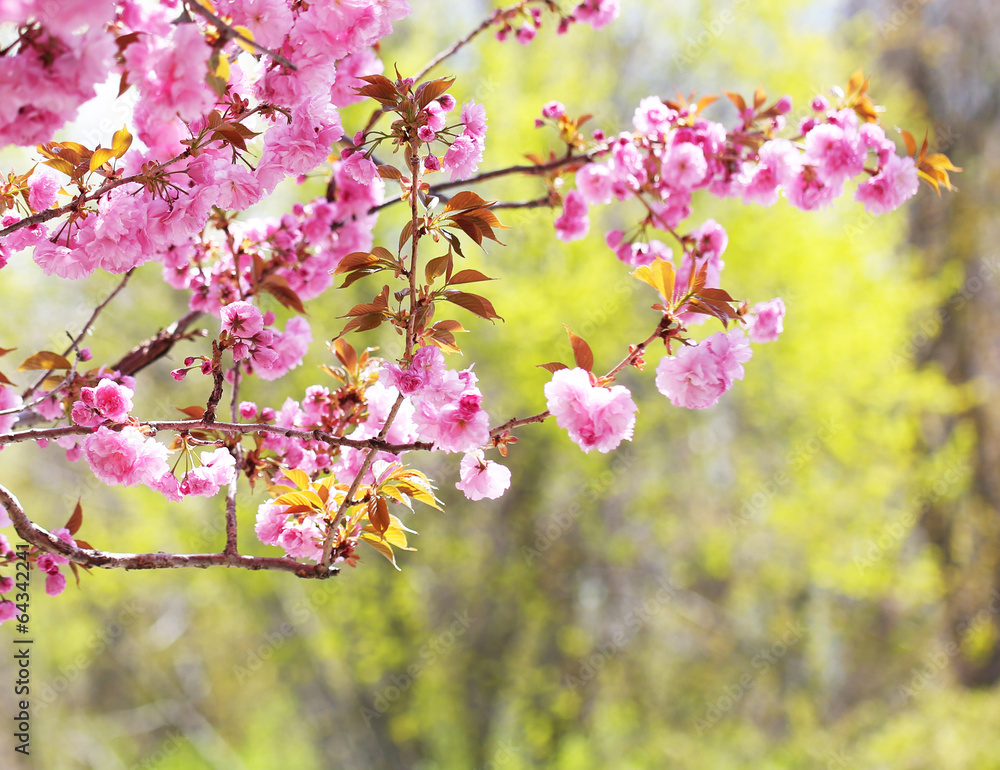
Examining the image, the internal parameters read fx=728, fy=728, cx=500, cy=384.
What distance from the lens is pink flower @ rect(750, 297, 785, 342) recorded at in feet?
4.19

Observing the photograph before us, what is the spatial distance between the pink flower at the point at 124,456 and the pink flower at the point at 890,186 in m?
1.32

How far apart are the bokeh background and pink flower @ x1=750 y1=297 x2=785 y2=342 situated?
10.7ft

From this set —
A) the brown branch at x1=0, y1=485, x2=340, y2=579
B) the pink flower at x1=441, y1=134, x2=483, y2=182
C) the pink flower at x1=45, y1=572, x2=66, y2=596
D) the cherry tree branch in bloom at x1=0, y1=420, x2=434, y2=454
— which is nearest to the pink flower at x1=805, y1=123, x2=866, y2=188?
the pink flower at x1=441, y1=134, x2=483, y2=182

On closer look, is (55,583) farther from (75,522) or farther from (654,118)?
(654,118)

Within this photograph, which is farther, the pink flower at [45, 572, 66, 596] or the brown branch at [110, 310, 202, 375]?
the brown branch at [110, 310, 202, 375]

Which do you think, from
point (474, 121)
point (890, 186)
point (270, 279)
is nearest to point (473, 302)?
point (474, 121)

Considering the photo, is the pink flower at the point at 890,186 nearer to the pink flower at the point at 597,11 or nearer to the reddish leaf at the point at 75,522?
the pink flower at the point at 597,11

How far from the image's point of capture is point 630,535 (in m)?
5.80

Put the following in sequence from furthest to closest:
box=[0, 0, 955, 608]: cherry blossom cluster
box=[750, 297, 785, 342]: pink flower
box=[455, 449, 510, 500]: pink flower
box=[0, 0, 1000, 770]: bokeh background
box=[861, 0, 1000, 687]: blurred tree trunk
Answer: box=[861, 0, 1000, 687]: blurred tree trunk
box=[0, 0, 1000, 770]: bokeh background
box=[750, 297, 785, 342]: pink flower
box=[455, 449, 510, 500]: pink flower
box=[0, 0, 955, 608]: cherry blossom cluster

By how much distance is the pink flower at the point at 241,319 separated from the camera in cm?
99

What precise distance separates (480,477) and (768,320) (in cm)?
64

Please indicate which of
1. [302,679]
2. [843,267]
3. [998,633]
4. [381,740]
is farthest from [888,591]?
[302,679]

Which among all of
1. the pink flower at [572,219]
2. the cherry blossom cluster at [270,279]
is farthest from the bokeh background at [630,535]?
the cherry blossom cluster at [270,279]

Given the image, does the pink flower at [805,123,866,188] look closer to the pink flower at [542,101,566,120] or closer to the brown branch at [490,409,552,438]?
the pink flower at [542,101,566,120]
